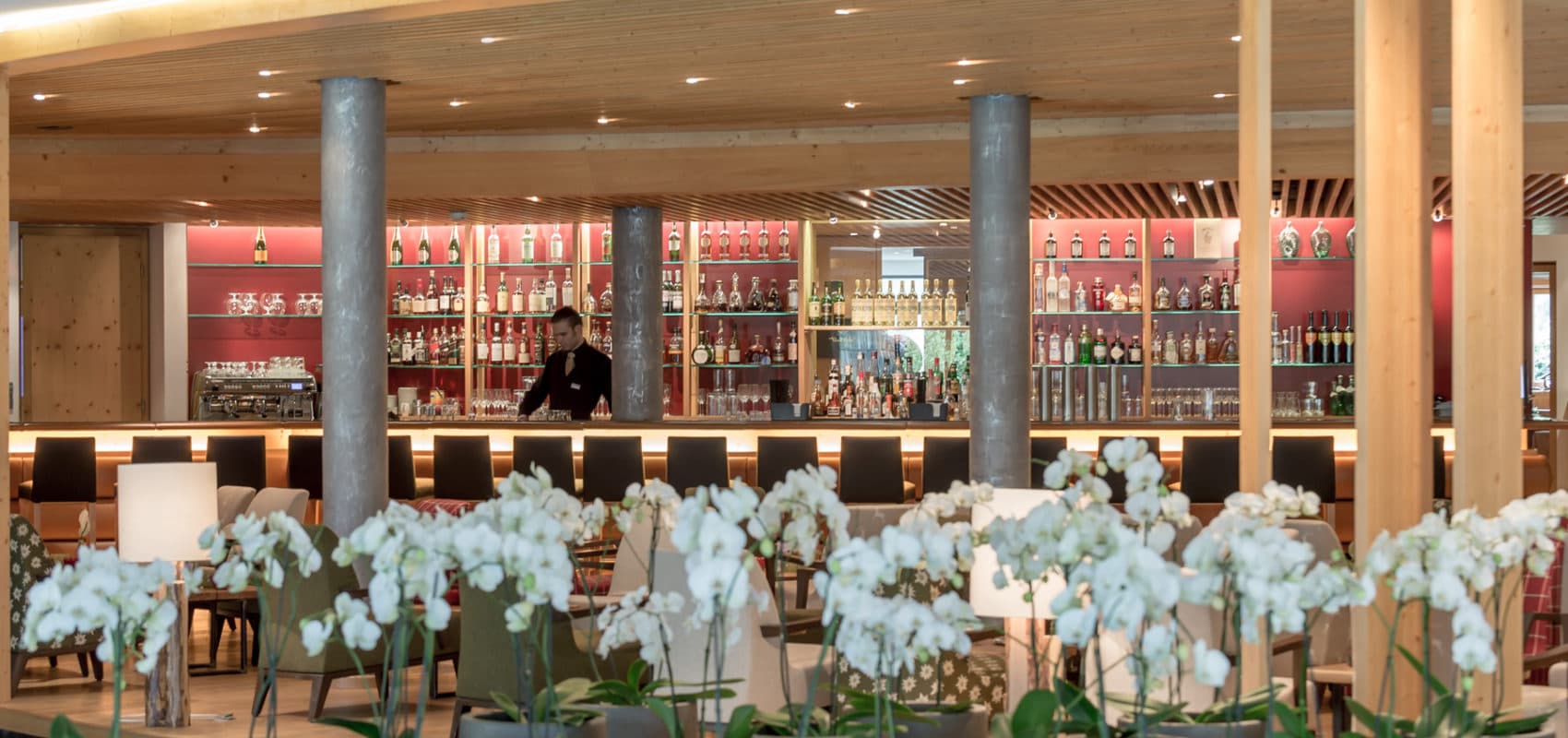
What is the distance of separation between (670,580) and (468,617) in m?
0.79

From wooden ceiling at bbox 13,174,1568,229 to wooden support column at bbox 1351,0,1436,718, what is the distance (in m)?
5.31

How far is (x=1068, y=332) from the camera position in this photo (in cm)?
1184

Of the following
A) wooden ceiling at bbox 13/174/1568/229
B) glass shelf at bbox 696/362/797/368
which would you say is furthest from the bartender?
glass shelf at bbox 696/362/797/368

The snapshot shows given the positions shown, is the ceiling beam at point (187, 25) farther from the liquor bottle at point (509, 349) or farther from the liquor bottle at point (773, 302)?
the liquor bottle at point (773, 302)

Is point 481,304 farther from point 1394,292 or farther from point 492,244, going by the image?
point 1394,292

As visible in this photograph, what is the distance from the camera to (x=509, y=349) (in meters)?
12.6

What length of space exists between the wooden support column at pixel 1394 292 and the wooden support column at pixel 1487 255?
0.52 feet

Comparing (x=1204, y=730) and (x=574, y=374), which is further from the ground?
(x=574, y=374)

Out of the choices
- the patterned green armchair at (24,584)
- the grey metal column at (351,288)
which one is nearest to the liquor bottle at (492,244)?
the grey metal column at (351,288)

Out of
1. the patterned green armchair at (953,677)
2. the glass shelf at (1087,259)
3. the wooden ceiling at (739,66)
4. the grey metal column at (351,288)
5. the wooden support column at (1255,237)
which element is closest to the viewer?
the wooden support column at (1255,237)

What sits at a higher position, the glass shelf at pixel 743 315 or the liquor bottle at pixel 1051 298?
the liquor bottle at pixel 1051 298

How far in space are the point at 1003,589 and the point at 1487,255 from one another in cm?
159

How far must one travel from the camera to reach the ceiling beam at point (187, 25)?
6.18 metres

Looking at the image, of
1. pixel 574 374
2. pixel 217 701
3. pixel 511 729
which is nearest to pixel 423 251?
pixel 574 374
